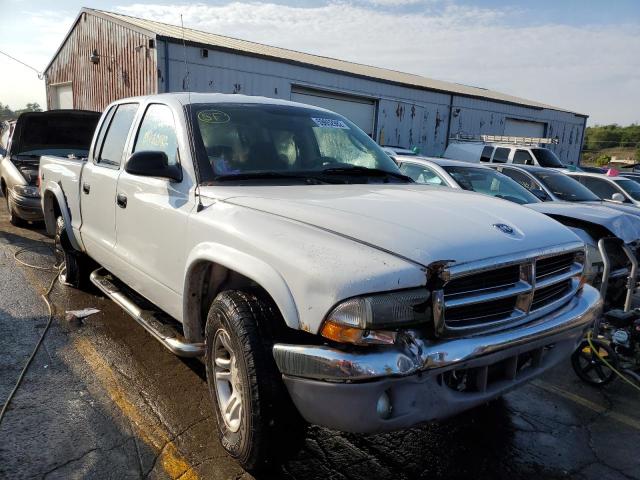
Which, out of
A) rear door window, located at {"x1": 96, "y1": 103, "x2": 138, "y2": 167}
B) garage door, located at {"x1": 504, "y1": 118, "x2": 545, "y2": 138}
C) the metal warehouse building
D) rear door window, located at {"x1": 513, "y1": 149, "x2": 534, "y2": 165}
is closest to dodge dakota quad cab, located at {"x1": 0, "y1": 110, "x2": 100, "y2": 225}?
the metal warehouse building

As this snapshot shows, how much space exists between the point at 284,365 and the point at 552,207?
182 inches

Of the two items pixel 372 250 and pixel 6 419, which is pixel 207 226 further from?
pixel 6 419

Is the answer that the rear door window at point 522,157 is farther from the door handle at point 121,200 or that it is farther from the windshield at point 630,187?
the door handle at point 121,200

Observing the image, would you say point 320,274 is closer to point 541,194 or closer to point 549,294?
point 549,294

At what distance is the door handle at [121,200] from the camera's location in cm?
373

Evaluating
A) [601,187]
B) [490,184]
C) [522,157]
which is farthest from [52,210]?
[522,157]

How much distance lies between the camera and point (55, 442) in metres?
2.83

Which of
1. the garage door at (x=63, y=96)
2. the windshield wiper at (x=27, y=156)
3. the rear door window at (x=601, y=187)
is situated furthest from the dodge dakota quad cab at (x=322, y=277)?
the garage door at (x=63, y=96)

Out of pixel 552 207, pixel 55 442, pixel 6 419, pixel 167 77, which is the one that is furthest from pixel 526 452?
pixel 167 77

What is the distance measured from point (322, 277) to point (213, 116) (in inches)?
71.1

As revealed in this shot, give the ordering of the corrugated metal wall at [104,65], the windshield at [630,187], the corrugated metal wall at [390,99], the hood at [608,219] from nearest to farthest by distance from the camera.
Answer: the hood at [608,219], the windshield at [630,187], the corrugated metal wall at [390,99], the corrugated metal wall at [104,65]

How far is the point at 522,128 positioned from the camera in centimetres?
2755

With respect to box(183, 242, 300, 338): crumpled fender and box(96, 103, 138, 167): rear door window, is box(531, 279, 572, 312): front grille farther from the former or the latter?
box(96, 103, 138, 167): rear door window

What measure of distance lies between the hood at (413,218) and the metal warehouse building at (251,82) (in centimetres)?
947
